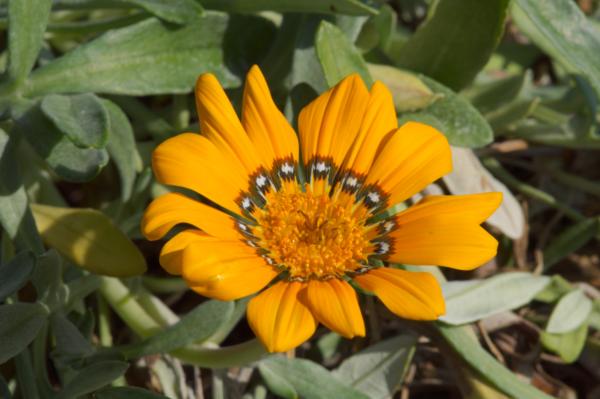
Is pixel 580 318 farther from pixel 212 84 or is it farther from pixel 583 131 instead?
pixel 212 84

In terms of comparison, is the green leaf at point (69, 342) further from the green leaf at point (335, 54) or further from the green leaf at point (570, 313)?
the green leaf at point (570, 313)

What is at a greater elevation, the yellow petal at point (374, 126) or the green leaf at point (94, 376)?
the yellow petal at point (374, 126)

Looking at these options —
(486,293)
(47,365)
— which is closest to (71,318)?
(47,365)

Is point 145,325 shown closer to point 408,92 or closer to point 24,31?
point 24,31

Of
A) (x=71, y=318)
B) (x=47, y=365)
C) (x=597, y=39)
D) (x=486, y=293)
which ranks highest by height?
(x=597, y=39)

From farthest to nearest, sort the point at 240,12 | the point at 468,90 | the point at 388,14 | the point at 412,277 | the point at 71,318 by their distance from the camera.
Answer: the point at 468,90, the point at 388,14, the point at 240,12, the point at 71,318, the point at 412,277

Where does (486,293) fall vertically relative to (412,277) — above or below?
below

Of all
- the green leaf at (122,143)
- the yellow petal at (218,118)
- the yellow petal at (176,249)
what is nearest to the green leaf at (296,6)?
the green leaf at (122,143)
